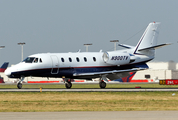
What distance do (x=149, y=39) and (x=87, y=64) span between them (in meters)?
10.1

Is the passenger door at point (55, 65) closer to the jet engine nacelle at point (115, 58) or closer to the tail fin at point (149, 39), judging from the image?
the jet engine nacelle at point (115, 58)

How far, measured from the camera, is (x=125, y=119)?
1755 cm

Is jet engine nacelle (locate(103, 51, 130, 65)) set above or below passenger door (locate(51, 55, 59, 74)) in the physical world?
above

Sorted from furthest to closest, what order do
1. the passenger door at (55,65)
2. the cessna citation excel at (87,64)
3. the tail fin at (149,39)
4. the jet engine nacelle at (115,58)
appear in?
the tail fin at (149,39) < the jet engine nacelle at (115,58) < the passenger door at (55,65) < the cessna citation excel at (87,64)

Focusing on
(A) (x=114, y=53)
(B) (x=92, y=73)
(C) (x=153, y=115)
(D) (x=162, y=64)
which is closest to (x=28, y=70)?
(B) (x=92, y=73)

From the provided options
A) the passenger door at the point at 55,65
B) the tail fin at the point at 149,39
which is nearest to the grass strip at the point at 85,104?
the passenger door at the point at 55,65

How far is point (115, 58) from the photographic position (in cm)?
4678

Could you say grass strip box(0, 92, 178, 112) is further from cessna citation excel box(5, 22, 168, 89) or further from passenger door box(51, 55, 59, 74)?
passenger door box(51, 55, 59, 74)

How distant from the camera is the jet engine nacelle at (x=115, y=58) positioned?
46.6 meters

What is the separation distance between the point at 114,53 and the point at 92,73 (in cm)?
414

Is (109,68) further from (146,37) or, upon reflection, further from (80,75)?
(146,37)

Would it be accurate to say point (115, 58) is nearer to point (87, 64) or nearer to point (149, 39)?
point (87, 64)

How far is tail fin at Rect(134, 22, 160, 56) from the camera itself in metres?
48.8

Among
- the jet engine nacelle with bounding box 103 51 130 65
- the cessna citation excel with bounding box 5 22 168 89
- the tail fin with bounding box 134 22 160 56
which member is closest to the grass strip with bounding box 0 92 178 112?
the cessna citation excel with bounding box 5 22 168 89
